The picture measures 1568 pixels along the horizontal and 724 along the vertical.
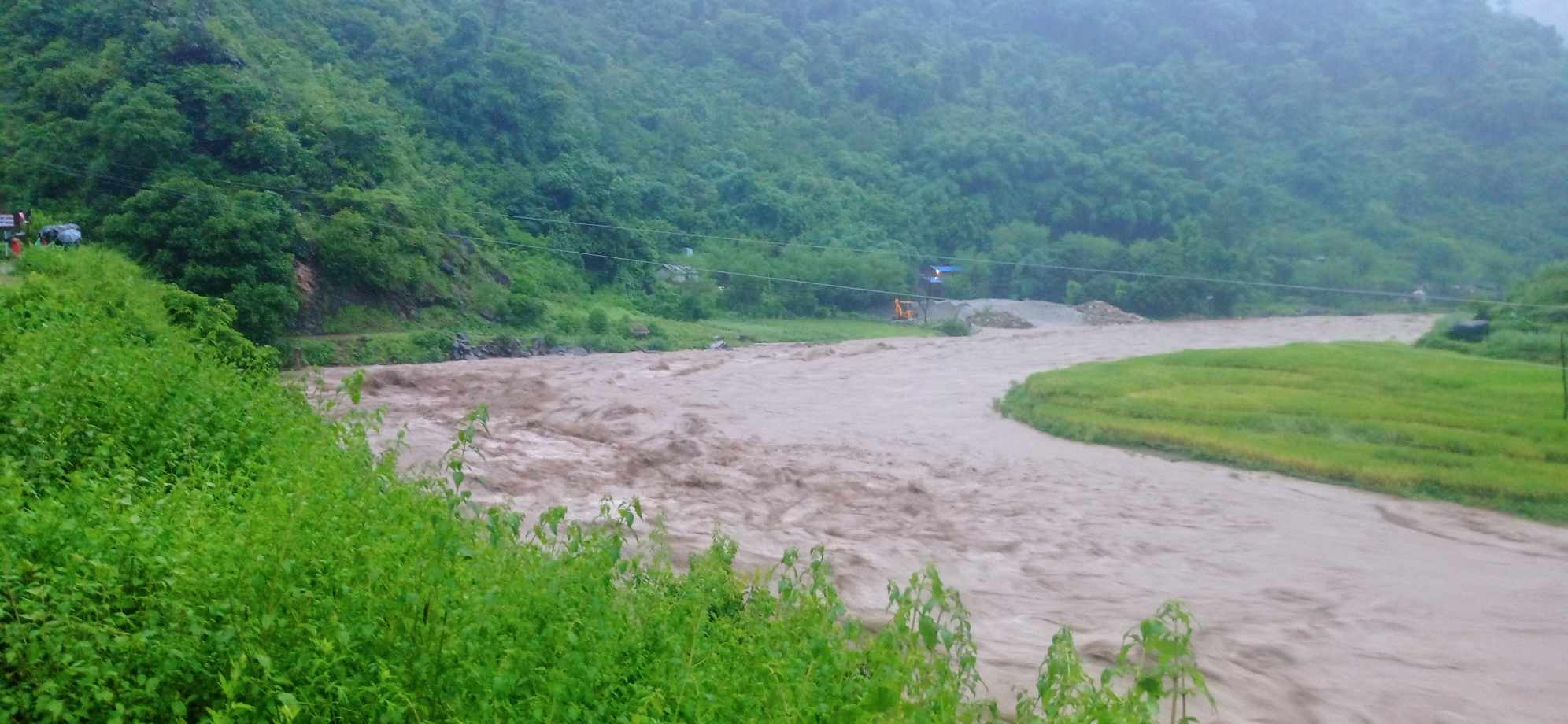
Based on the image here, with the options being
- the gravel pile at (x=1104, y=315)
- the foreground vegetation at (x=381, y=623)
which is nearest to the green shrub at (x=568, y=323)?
the gravel pile at (x=1104, y=315)

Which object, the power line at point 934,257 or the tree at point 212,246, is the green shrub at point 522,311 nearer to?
the power line at point 934,257

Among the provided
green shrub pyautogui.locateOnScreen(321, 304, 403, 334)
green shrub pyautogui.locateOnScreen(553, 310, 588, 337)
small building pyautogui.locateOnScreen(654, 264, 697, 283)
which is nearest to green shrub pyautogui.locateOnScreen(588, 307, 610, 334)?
green shrub pyautogui.locateOnScreen(553, 310, 588, 337)

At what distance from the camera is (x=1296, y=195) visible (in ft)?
53.4

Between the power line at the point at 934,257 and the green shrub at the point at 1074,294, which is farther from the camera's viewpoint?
the green shrub at the point at 1074,294

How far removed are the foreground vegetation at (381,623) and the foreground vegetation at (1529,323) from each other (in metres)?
6.66

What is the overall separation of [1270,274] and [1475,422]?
252 inches

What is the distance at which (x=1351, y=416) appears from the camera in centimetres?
1058

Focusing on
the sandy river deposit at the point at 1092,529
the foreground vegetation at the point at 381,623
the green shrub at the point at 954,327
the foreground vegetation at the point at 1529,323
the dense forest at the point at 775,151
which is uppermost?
the dense forest at the point at 775,151

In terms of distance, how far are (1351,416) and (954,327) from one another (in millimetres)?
13269

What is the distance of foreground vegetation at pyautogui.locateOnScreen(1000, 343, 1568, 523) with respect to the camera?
8883mm

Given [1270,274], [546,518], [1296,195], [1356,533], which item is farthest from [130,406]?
[1296,195]

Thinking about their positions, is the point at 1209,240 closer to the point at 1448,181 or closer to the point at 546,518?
the point at 1448,181

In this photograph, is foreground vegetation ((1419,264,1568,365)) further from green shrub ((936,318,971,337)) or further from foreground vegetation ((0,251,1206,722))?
green shrub ((936,318,971,337))

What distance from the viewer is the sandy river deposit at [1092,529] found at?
6742 mm
